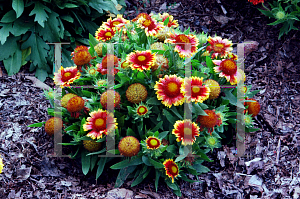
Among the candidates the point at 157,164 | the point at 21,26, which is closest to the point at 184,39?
the point at 157,164

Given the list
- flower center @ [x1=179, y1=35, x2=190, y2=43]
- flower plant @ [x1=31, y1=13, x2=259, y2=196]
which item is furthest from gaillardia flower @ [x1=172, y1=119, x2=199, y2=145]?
flower center @ [x1=179, y1=35, x2=190, y2=43]

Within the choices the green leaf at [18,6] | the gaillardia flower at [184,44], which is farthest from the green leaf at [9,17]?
the gaillardia flower at [184,44]

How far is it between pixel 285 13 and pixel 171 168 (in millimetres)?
2502

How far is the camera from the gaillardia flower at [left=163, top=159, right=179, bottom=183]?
191 cm

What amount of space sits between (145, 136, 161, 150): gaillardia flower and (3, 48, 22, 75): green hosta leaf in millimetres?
1986

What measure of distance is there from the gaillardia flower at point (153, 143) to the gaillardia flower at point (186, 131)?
140 mm

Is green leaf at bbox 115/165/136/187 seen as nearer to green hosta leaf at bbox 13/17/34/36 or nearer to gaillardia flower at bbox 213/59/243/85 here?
gaillardia flower at bbox 213/59/243/85

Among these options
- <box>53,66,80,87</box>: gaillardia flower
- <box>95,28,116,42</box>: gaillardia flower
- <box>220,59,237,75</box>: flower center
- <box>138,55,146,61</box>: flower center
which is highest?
<box>95,28,116,42</box>: gaillardia flower

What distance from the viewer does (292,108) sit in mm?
2850

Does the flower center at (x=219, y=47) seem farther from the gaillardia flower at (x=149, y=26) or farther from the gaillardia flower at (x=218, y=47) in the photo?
the gaillardia flower at (x=149, y=26)

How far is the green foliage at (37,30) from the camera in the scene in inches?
116

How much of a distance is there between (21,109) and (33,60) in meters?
0.71

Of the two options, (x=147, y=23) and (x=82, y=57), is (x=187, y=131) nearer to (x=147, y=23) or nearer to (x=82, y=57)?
(x=147, y=23)

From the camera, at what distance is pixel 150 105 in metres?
2.11
